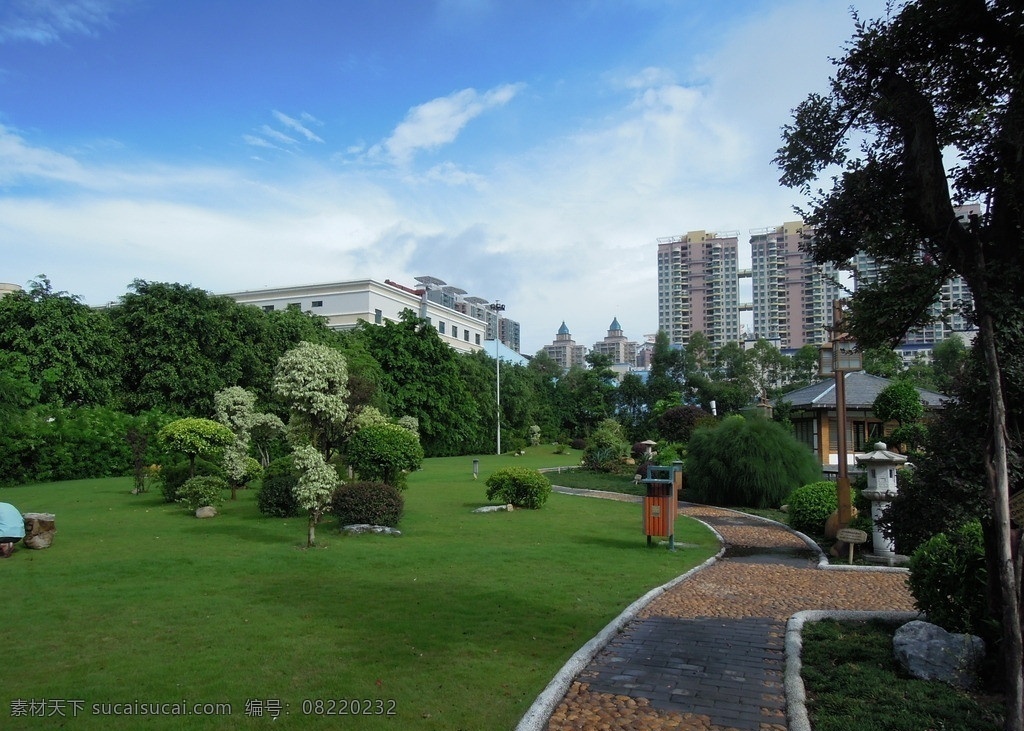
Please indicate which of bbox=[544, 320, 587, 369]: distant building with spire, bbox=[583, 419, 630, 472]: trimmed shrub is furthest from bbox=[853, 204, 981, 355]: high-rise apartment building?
bbox=[544, 320, 587, 369]: distant building with spire

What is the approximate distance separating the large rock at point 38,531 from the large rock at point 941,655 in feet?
40.4

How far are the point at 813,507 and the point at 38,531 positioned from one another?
574 inches

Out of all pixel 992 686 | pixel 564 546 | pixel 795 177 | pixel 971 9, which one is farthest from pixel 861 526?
pixel 971 9

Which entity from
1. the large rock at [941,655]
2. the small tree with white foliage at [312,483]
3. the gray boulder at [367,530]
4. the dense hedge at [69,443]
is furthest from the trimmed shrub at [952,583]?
the dense hedge at [69,443]

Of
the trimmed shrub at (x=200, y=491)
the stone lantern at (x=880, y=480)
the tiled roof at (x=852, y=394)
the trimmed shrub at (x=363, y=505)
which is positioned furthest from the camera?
the tiled roof at (x=852, y=394)

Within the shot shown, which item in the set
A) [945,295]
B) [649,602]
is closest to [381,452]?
[649,602]

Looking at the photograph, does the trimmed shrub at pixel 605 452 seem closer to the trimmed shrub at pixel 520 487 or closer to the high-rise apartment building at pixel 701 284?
the trimmed shrub at pixel 520 487

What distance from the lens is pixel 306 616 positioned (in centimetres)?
733

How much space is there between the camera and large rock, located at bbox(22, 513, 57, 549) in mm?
11266

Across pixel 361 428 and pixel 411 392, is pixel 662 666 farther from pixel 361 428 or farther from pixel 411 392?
pixel 411 392

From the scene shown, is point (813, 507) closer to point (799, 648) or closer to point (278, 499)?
point (799, 648)

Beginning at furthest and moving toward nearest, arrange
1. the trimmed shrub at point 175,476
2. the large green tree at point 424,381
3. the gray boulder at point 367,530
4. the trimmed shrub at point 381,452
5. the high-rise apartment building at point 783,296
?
the high-rise apartment building at point 783,296, the large green tree at point 424,381, the trimmed shrub at point 175,476, the trimmed shrub at point 381,452, the gray boulder at point 367,530

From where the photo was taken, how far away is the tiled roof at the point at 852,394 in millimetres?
29328

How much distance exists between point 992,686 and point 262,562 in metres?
8.91
